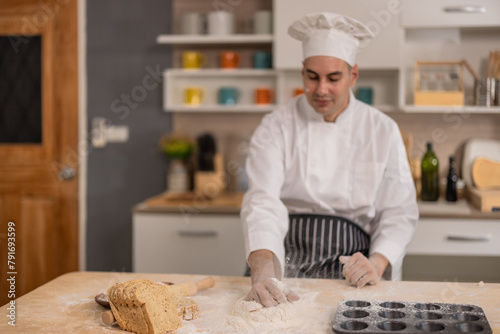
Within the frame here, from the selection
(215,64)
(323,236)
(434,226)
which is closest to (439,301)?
(323,236)

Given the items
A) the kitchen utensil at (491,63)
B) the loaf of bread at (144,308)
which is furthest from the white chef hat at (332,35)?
the kitchen utensil at (491,63)

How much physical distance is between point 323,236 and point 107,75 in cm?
205

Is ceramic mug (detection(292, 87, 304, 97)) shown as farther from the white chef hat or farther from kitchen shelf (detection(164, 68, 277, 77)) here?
the white chef hat

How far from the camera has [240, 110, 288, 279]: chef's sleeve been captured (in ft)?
6.01

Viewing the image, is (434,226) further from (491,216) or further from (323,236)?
(323,236)

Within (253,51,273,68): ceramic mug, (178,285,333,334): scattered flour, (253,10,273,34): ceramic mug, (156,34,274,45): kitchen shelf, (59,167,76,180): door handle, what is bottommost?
(178,285,333,334): scattered flour

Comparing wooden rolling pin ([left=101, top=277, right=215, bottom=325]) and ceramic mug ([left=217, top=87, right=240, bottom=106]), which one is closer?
wooden rolling pin ([left=101, top=277, right=215, bottom=325])

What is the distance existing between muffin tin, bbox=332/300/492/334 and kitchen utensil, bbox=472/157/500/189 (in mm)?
1946

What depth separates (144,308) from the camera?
4.29 ft

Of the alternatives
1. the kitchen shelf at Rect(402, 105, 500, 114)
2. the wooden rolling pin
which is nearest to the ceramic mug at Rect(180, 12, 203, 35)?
the kitchen shelf at Rect(402, 105, 500, 114)

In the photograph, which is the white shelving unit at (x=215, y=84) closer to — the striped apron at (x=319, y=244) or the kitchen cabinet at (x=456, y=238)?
the kitchen cabinet at (x=456, y=238)

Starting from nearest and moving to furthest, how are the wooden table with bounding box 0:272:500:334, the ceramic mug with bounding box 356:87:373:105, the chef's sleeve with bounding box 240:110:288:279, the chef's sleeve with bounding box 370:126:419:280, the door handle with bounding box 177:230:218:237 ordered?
the wooden table with bounding box 0:272:500:334 → the chef's sleeve with bounding box 240:110:288:279 → the chef's sleeve with bounding box 370:126:419:280 → the door handle with bounding box 177:230:218:237 → the ceramic mug with bounding box 356:87:373:105

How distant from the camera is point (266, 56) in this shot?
340 centimetres

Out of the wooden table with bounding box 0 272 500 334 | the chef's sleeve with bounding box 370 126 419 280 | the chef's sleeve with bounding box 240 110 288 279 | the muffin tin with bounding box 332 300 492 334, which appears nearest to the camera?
the muffin tin with bounding box 332 300 492 334
